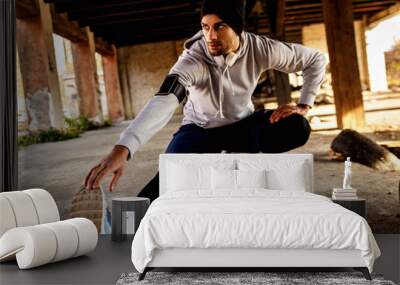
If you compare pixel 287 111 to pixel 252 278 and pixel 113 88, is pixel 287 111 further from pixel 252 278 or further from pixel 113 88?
pixel 252 278

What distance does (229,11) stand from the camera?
4238mm

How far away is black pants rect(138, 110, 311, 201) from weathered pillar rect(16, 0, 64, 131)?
0.94 metres

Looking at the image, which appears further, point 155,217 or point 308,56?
point 308,56

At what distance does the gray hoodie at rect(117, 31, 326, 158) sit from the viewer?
417 centimetres

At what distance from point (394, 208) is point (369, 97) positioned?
80 centimetres

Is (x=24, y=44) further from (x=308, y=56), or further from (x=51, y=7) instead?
(x=308, y=56)

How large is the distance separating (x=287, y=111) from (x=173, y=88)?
81cm

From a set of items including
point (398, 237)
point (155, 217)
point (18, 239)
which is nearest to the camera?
point (155, 217)

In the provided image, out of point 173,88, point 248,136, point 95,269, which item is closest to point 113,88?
point 173,88

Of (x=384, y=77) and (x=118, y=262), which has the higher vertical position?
(x=384, y=77)

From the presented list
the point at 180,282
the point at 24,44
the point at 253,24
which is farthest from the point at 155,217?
the point at 24,44

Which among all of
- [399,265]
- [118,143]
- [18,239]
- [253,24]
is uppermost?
[253,24]

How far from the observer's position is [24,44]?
4.51 m

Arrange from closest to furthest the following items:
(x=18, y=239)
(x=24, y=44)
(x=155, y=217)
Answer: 1. (x=155, y=217)
2. (x=18, y=239)
3. (x=24, y=44)
